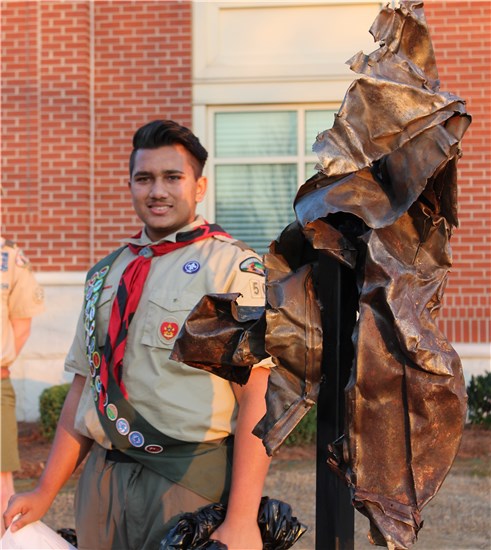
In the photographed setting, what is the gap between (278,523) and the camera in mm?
2506

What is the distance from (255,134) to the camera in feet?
31.8

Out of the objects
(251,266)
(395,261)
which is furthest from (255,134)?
(395,261)

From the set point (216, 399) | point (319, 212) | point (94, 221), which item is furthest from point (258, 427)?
point (94, 221)

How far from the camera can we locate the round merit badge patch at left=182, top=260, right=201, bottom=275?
2928 millimetres

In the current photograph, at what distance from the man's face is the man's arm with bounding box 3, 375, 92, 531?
26.7 inches

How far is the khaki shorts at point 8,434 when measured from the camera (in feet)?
17.7

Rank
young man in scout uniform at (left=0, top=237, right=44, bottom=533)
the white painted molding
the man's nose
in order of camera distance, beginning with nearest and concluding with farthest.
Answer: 1. the man's nose
2. young man in scout uniform at (left=0, top=237, right=44, bottom=533)
3. the white painted molding

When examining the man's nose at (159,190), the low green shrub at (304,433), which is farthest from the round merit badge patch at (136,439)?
the low green shrub at (304,433)

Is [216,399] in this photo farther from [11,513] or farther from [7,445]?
[7,445]

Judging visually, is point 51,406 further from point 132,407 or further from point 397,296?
point 397,296

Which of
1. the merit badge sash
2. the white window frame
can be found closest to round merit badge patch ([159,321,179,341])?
the merit badge sash

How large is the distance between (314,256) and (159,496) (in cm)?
122

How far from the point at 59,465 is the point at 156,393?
579 mm

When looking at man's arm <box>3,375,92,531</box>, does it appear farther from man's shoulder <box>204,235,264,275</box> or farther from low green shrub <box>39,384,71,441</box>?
low green shrub <box>39,384,71,441</box>
